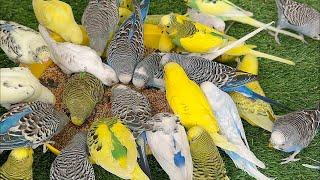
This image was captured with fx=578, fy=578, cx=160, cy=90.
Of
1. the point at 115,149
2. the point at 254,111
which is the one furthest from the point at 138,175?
the point at 254,111

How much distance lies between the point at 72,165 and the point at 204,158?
0.59 m

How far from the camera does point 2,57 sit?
3.05 metres

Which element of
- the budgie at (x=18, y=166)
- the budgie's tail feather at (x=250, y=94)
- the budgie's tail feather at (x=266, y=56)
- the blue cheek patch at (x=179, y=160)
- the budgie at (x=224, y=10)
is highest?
the budgie at (x=224, y=10)

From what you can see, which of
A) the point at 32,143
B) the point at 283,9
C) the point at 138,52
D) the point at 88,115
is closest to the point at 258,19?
the point at 283,9

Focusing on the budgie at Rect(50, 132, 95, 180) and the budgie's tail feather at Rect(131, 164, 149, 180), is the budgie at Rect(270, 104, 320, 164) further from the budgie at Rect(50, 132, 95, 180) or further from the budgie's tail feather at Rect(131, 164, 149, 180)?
the budgie at Rect(50, 132, 95, 180)

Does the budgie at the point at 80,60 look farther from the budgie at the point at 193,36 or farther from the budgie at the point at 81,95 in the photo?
the budgie at the point at 193,36

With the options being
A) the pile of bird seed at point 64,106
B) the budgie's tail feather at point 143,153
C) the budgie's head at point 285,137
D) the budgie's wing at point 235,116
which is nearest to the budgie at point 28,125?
the pile of bird seed at point 64,106

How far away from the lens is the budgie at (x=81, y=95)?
2.63 metres

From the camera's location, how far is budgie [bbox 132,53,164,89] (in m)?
2.76

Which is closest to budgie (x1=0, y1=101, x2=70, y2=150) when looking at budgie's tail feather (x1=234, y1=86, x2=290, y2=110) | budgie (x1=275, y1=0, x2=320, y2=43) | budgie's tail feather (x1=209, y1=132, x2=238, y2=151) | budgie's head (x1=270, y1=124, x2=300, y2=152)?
budgie's tail feather (x1=209, y1=132, x2=238, y2=151)

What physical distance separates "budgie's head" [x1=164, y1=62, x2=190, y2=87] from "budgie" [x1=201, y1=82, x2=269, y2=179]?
5.2 inches

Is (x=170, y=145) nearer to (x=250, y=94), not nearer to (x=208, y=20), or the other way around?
(x=250, y=94)

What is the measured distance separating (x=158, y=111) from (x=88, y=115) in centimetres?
35

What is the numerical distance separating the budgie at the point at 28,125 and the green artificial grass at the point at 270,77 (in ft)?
0.83
